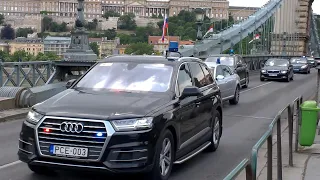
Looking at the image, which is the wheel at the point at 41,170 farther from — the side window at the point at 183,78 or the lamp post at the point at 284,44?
the lamp post at the point at 284,44

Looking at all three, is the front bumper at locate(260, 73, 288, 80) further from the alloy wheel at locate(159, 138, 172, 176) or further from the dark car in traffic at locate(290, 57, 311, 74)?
the alloy wheel at locate(159, 138, 172, 176)

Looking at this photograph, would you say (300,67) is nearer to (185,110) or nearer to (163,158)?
(185,110)

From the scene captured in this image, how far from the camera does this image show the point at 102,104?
683 cm

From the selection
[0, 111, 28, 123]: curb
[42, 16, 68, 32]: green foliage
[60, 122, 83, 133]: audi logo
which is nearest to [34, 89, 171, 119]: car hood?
[60, 122, 83, 133]: audi logo

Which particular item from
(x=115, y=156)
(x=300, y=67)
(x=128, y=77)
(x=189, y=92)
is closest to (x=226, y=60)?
(x=128, y=77)

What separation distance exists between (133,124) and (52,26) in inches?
3010

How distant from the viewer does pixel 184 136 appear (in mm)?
7672

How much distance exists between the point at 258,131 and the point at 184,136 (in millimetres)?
4965

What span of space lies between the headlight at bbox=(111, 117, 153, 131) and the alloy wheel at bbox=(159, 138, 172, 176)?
441 mm

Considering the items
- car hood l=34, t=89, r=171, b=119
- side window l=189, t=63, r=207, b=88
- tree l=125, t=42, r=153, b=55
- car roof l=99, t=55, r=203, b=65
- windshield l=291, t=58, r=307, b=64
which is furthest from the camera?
windshield l=291, t=58, r=307, b=64

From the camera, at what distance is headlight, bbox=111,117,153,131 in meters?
6.46

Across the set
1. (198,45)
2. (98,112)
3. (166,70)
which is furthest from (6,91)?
(198,45)

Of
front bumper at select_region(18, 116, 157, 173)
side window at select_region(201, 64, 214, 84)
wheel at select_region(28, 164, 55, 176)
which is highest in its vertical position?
side window at select_region(201, 64, 214, 84)

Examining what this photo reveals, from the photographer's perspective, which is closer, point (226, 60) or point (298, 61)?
point (226, 60)
